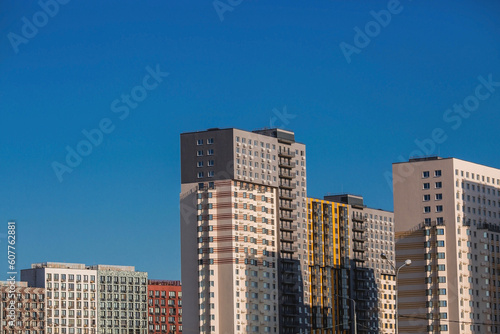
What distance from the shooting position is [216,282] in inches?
7525

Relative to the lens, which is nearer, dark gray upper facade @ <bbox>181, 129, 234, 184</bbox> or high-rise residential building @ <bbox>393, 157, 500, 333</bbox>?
high-rise residential building @ <bbox>393, 157, 500, 333</bbox>

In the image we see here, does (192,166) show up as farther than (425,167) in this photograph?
Yes

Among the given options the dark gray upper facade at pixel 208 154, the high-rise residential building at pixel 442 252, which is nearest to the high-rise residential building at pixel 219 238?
the dark gray upper facade at pixel 208 154

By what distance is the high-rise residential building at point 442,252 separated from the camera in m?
168

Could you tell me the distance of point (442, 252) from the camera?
169375 millimetres

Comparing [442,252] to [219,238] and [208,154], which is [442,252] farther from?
[208,154]

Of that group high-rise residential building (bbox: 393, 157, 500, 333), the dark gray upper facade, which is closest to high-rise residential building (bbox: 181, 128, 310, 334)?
the dark gray upper facade

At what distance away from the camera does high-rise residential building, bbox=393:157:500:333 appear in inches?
6604

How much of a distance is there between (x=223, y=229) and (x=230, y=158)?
42.0 feet

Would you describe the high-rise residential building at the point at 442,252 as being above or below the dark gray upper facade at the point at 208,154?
below

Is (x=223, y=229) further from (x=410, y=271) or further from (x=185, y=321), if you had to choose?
(x=410, y=271)

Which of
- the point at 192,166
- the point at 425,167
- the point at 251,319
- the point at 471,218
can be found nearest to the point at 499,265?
the point at 471,218

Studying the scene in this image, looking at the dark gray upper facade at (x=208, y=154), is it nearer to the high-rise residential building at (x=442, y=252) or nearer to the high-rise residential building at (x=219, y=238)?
the high-rise residential building at (x=219, y=238)

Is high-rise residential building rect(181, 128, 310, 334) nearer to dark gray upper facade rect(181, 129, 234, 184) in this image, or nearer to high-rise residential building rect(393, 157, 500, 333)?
dark gray upper facade rect(181, 129, 234, 184)
